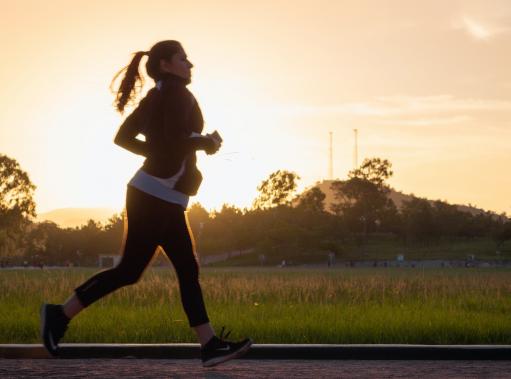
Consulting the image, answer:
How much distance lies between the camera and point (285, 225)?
91938 millimetres

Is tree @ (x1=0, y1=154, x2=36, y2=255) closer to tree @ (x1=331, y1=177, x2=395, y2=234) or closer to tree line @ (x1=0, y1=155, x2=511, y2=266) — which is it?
tree line @ (x1=0, y1=155, x2=511, y2=266)

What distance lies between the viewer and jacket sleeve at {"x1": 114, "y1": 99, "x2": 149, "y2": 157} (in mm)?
5453

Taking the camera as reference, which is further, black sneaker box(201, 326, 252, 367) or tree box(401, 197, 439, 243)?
tree box(401, 197, 439, 243)

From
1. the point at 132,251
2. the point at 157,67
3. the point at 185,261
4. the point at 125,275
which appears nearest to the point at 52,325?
the point at 125,275

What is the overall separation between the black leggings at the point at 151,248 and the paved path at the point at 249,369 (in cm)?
54

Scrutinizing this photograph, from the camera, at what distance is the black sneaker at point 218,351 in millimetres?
5512

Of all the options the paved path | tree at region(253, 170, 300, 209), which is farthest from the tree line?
the paved path

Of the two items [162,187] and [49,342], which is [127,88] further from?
[49,342]

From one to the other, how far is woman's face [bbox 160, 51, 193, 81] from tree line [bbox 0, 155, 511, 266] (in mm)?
84116

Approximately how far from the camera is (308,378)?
5.58 m

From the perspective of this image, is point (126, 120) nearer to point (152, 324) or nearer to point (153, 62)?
point (153, 62)

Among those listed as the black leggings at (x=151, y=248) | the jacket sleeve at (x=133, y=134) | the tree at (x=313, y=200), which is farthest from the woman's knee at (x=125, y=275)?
the tree at (x=313, y=200)

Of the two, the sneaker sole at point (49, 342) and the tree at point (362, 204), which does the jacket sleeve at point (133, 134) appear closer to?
the sneaker sole at point (49, 342)

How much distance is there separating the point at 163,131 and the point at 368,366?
2239mm
